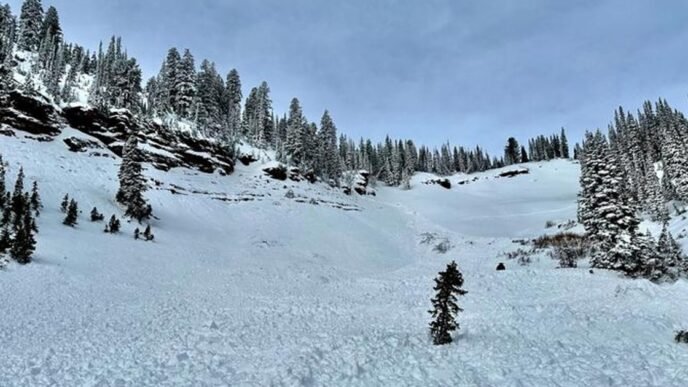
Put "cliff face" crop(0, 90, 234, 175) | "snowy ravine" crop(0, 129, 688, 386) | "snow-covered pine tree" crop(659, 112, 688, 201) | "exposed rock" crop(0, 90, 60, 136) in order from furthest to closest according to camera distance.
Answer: "snow-covered pine tree" crop(659, 112, 688, 201)
"cliff face" crop(0, 90, 234, 175)
"exposed rock" crop(0, 90, 60, 136)
"snowy ravine" crop(0, 129, 688, 386)

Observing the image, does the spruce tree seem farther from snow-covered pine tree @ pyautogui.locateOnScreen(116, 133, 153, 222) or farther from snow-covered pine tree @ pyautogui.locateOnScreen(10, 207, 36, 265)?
snow-covered pine tree @ pyautogui.locateOnScreen(116, 133, 153, 222)

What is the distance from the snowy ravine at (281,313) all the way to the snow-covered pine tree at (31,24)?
50574 mm

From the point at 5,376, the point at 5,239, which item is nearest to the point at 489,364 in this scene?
the point at 5,376

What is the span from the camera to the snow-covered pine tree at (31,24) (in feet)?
243

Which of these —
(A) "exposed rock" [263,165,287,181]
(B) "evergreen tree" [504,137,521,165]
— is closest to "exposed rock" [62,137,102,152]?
(A) "exposed rock" [263,165,287,181]

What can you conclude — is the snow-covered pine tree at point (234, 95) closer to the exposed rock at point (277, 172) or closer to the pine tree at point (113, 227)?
the exposed rock at point (277, 172)

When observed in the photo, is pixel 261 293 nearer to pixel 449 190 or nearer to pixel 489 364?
pixel 489 364

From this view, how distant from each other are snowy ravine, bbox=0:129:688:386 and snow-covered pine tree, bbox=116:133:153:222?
1.21 m

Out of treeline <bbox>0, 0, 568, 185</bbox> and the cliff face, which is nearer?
the cliff face

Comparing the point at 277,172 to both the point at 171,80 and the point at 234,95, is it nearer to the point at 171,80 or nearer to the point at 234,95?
the point at 171,80

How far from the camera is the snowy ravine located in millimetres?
9898

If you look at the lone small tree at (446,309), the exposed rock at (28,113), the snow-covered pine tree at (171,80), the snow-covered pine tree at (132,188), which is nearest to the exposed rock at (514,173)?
the snow-covered pine tree at (171,80)

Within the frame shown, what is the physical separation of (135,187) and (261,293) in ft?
58.4

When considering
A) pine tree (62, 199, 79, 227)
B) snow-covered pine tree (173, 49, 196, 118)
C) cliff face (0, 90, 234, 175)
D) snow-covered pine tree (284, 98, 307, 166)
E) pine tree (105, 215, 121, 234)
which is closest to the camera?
pine tree (62, 199, 79, 227)
